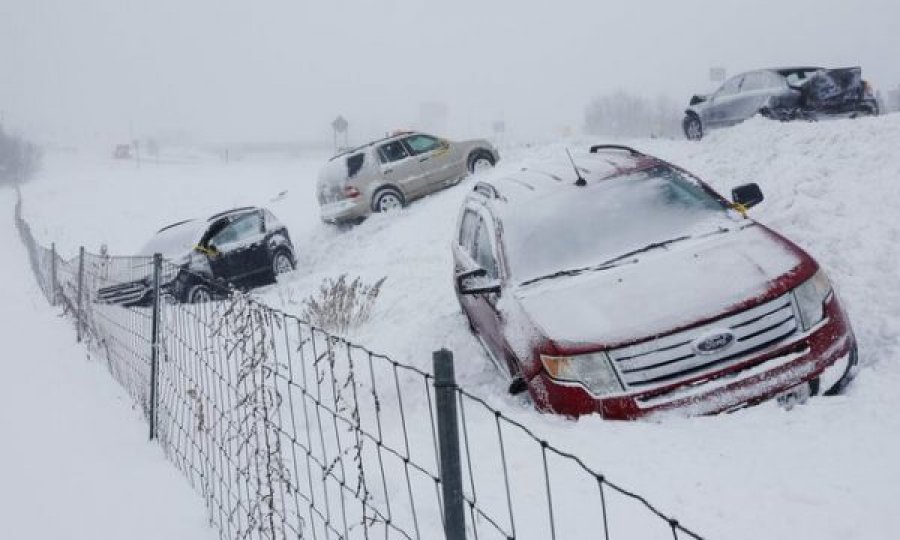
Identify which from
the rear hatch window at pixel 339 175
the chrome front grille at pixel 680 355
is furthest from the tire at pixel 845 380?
the rear hatch window at pixel 339 175

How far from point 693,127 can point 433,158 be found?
649 cm

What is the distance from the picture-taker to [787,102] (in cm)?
1338

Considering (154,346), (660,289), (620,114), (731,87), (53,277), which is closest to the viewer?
(660,289)

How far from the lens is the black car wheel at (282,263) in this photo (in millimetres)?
13914

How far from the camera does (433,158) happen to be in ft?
52.6

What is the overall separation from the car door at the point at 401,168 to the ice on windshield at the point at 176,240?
4553 millimetres

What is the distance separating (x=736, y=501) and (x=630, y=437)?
67cm

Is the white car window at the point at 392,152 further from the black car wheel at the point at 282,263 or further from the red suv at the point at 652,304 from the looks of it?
the red suv at the point at 652,304

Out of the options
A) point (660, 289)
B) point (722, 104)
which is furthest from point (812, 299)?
point (722, 104)

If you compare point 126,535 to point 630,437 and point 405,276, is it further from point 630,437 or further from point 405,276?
point 405,276

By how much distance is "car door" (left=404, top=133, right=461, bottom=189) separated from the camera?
15945 millimetres

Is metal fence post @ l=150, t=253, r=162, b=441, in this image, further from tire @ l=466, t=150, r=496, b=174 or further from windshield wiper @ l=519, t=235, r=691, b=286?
tire @ l=466, t=150, r=496, b=174

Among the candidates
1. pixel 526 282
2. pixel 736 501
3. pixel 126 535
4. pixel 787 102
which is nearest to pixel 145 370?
pixel 126 535

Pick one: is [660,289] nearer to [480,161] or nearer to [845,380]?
[845,380]
